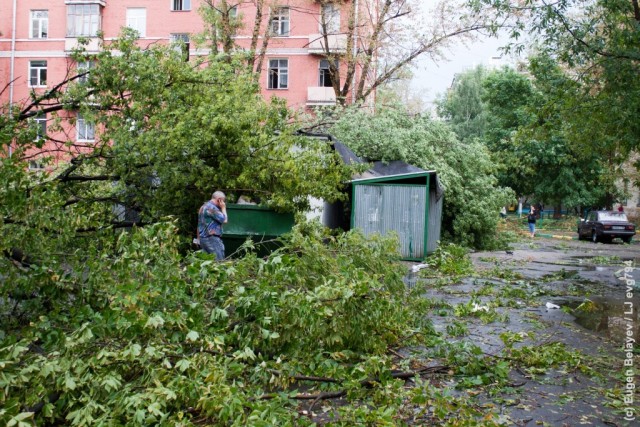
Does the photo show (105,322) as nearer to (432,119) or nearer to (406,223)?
(406,223)

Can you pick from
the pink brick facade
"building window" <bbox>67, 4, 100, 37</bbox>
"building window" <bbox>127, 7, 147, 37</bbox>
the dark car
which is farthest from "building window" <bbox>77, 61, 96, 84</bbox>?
"building window" <bbox>67, 4, 100, 37</bbox>

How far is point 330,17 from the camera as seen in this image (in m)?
30.2

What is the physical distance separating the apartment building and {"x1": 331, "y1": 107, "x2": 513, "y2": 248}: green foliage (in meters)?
14.8

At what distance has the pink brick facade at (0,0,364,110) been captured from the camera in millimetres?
35969

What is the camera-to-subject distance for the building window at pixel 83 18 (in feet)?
118

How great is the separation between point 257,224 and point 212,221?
1861 mm

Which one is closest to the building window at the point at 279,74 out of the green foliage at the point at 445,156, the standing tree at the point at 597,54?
the green foliage at the point at 445,156

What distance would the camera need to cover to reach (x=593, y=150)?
1542cm

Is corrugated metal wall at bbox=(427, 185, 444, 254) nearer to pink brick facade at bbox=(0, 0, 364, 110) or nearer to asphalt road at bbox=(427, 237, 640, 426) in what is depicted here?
asphalt road at bbox=(427, 237, 640, 426)

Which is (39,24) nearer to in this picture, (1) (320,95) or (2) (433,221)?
(1) (320,95)

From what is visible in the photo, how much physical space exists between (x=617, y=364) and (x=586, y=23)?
7.26 m

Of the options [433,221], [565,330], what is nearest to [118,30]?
[433,221]

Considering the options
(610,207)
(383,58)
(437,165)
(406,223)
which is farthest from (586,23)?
(610,207)

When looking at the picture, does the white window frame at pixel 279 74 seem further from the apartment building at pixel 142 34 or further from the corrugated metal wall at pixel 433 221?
the corrugated metal wall at pixel 433 221
